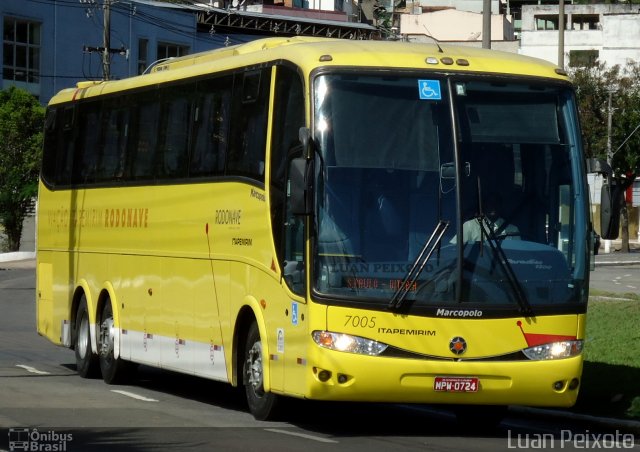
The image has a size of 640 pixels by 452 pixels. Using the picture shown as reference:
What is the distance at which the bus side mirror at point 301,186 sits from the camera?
11969 millimetres

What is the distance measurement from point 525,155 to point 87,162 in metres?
8.04

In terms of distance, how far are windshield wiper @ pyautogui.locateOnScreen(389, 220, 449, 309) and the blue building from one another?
146 ft

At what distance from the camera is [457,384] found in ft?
39.9

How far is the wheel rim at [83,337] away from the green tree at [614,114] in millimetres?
58035

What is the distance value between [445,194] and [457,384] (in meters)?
1.63

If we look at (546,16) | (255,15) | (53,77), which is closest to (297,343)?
(53,77)

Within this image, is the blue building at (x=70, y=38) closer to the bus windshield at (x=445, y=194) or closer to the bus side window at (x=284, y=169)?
the bus side window at (x=284, y=169)

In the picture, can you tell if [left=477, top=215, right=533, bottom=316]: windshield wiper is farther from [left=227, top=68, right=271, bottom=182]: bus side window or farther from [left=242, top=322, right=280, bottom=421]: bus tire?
[left=242, top=322, right=280, bottom=421]: bus tire

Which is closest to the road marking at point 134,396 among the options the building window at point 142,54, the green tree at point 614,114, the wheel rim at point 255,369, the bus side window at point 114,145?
the wheel rim at point 255,369

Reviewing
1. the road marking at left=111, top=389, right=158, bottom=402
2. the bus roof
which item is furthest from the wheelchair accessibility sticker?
the road marking at left=111, top=389, right=158, bottom=402

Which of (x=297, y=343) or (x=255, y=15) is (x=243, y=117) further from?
(x=255, y=15)

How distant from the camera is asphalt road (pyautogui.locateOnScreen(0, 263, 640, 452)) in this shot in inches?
460

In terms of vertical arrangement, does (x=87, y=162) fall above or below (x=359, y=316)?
above

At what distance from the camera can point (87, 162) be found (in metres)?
19.0
